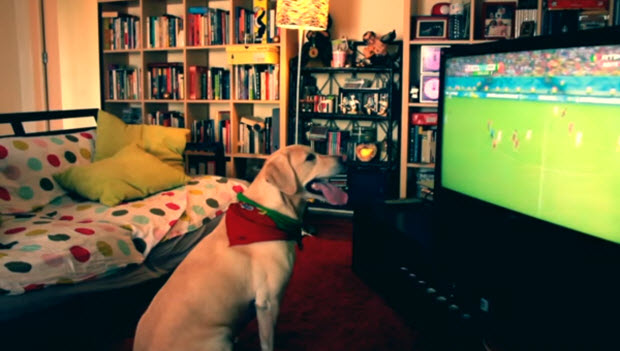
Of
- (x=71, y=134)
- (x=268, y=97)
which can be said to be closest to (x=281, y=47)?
(x=268, y=97)

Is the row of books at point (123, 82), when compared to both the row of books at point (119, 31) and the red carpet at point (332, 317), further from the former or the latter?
the red carpet at point (332, 317)

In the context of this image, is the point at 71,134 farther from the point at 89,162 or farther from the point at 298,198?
the point at 298,198

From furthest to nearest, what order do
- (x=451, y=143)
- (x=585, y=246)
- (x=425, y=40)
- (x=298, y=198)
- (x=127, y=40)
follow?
(x=127, y=40) < (x=425, y=40) < (x=451, y=143) < (x=298, y=198) < (x=585, y=246)

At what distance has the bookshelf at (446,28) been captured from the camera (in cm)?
343

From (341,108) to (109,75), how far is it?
2306 mm

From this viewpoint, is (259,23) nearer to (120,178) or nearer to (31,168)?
(120,178)

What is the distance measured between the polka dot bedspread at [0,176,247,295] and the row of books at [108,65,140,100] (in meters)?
2.38

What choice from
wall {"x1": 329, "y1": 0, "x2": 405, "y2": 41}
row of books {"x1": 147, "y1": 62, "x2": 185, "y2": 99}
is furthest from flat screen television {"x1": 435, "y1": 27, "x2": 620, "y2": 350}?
row of books {"x1": 147, "y1": 62, "x2": 185, "y2": 99}

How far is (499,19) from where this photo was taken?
3.71m

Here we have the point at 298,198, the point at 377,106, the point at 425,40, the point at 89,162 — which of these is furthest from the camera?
the point at 377,106

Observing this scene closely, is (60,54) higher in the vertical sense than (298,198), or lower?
higher

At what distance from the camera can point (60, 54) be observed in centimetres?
522

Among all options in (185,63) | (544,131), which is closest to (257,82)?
(185,63)

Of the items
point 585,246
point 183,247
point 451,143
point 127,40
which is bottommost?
point 183,247
